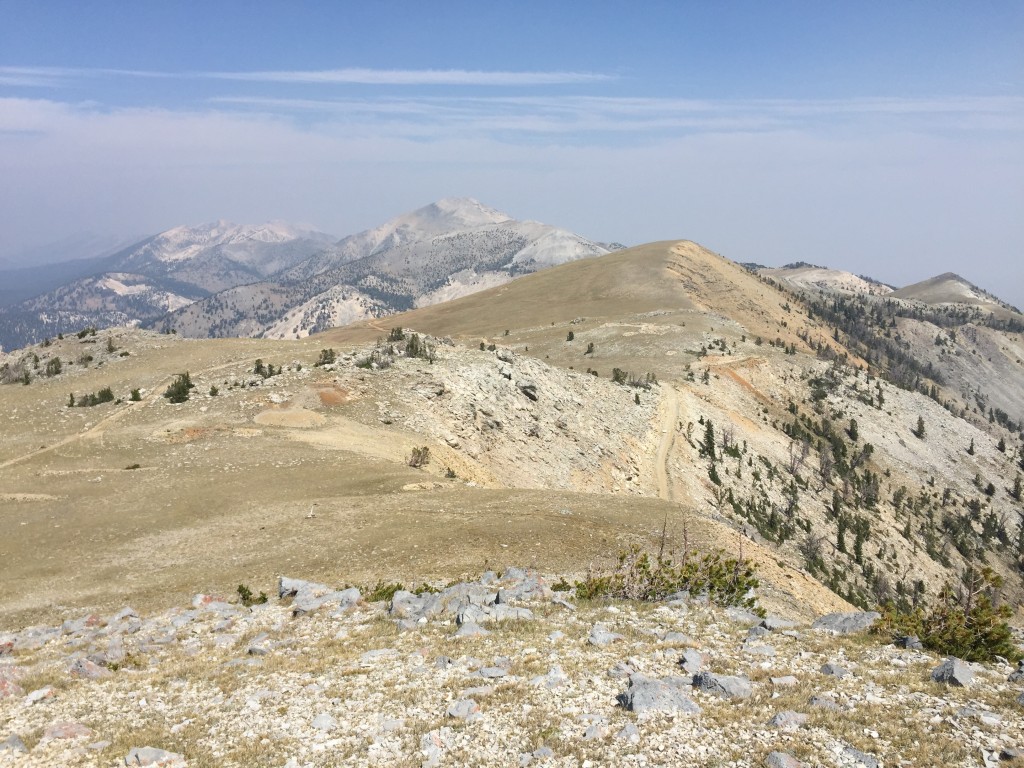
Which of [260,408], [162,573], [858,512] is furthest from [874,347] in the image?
[162,573]

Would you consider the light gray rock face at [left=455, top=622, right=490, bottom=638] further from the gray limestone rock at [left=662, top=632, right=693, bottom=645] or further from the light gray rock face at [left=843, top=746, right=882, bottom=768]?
the light gray rock face at [left=843, top=746, right=882, bottom=768]

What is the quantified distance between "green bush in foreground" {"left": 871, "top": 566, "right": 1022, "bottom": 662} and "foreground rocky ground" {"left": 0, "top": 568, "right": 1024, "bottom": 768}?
1.36ft

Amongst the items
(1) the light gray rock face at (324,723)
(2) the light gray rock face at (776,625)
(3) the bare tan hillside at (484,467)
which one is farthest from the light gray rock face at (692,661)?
(3) the bare tan hillside at (484,467)

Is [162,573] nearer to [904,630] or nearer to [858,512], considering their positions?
[904,630]

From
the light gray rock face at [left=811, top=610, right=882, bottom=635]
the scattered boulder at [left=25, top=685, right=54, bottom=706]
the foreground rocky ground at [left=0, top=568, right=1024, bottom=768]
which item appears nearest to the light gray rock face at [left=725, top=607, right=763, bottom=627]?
the foreground rocky ground at [left=0, top=568, right=1024, bottom=768]

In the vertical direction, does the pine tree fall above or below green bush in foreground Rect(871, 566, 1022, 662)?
below

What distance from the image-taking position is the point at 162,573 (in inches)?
688

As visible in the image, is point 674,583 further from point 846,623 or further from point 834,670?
point 834,670

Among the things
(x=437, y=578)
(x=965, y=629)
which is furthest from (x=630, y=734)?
(x=437, y=578)

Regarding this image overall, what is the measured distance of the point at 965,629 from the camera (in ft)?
36.4

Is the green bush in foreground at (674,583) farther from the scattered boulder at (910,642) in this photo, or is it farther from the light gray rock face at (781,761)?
the light gray rock face at (781,761)

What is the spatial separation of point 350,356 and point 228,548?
74.0 feet

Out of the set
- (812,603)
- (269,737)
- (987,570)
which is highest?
(987,570)

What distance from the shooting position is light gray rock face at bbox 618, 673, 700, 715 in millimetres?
9320
